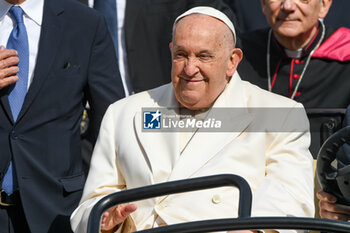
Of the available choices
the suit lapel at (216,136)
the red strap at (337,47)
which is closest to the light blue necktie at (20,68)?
the suit lapel at (216,136)

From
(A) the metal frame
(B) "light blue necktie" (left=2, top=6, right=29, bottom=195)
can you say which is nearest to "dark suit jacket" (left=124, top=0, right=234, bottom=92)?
(B) "light blue necktie" (left=2, top=6, right=29, bottom=195)

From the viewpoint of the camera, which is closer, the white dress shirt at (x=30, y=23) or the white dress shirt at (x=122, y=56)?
the white dress shirt at (x=30, y=23)

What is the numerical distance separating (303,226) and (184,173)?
115cm

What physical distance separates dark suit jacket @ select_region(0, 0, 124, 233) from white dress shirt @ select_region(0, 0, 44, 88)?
0.04m

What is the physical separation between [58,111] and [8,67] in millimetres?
387

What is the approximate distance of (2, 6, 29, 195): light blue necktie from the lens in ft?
16.6

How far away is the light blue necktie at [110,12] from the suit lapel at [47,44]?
1233 millimetres

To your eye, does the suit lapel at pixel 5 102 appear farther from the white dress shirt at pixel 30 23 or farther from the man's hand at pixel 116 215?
the man's hand at pixel 116 215

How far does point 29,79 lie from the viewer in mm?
5090

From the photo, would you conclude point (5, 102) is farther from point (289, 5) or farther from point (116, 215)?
point (289, 5)

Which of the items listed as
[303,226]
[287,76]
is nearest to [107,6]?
[287,76]

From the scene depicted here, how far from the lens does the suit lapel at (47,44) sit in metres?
5.05

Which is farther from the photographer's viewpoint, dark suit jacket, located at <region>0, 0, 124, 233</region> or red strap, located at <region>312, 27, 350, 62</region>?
red strap, located at <region>312, 27, 350, 62</region>

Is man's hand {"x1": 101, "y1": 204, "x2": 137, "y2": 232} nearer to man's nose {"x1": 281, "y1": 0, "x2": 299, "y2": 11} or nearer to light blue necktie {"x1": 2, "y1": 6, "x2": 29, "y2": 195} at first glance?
light blue necktie {"x1": 2, "y1": 6, "x2": 29, "y2": 195}
